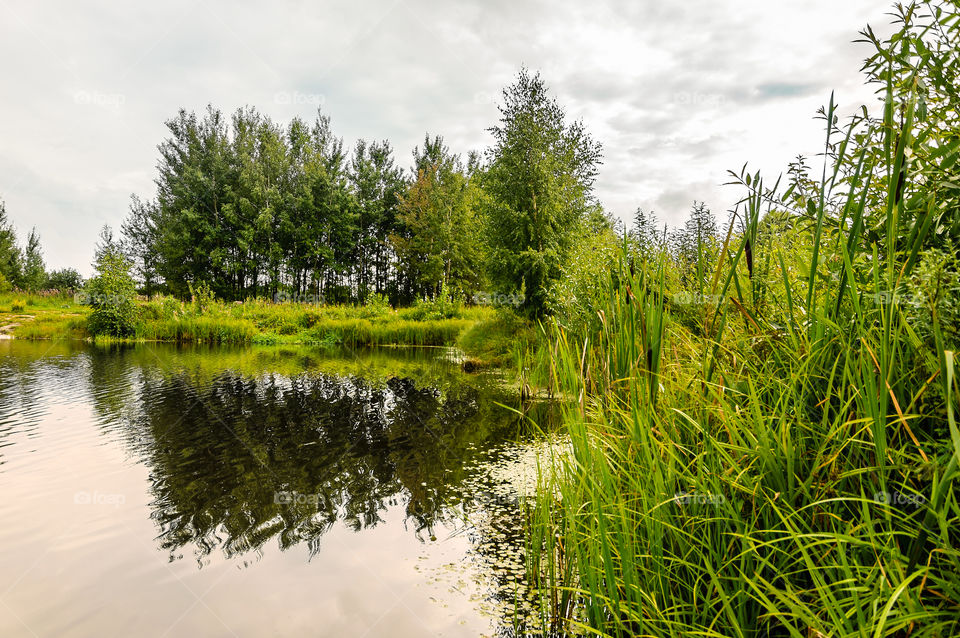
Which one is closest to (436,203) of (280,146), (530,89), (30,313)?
(280,146)

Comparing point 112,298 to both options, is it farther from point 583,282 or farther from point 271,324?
point 583,282

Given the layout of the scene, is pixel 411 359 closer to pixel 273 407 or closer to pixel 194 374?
pixel 194 374

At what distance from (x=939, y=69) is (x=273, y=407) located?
8.64 meters

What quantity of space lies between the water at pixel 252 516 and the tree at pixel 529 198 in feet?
18.7

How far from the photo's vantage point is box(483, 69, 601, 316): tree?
512 inches

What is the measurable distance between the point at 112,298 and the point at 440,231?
1942 centimetres

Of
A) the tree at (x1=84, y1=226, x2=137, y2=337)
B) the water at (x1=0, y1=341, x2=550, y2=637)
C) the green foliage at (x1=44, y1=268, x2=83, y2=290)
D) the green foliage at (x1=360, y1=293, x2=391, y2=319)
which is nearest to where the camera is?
the water at (x1=0, y1=341, x2=550, y2=637)

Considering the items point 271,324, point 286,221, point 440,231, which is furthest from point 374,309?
point 286,221

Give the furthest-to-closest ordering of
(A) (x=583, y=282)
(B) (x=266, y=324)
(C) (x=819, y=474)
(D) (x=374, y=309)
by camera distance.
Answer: (D) (x=374, y=309), (B) (x=266, y=324), (A) (x=583, y=282), (C) (x=819, y=474)

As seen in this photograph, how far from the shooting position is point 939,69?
1.41 metres

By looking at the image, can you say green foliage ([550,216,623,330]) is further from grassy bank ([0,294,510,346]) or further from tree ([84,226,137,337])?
tree ([84,226,137,337])

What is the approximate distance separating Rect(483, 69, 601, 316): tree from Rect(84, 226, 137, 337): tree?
15717 millimetres

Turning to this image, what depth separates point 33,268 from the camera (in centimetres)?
3222

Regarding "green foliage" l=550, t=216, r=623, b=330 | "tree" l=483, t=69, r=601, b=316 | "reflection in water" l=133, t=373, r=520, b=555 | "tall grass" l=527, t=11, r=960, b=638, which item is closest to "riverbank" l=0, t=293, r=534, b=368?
"tree" l=483, t=69, r=601, b=316
